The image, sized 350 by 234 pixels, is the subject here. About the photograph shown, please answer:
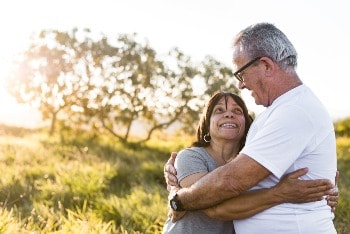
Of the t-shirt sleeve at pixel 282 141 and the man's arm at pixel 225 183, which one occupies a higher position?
the t-shirt sleeve at pixel 282 141

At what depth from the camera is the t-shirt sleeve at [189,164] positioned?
12.7ft

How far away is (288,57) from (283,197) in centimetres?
83

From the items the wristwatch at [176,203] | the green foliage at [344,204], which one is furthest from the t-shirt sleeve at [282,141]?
the green foliage at [344,204]

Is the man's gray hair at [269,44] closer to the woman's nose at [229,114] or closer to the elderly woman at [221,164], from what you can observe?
the elderly woman at [221,164]

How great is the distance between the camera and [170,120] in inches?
918

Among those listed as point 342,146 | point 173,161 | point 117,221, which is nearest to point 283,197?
point 173,161

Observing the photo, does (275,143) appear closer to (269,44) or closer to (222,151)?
(269,44)

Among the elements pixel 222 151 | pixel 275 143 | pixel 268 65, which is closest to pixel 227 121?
pixel 222 151

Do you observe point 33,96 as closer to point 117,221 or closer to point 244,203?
point 117,221

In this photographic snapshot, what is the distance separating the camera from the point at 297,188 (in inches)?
127

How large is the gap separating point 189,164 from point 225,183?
674 millimetres

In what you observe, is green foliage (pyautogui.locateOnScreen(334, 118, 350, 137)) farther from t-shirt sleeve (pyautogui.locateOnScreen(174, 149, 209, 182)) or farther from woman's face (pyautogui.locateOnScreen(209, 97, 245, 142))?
t-shirt sleeve (pyautogui.locateOnScreen(174, 149, 209, 182))

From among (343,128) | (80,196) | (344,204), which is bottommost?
(343,128)

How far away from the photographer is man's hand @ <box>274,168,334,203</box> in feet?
10.6
